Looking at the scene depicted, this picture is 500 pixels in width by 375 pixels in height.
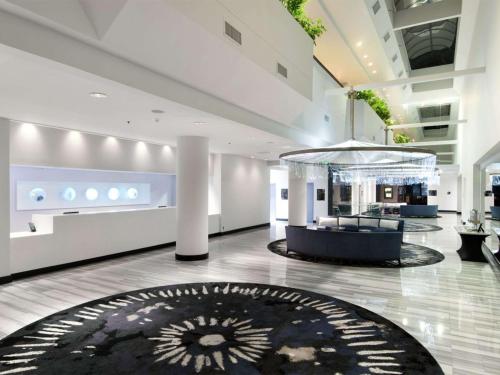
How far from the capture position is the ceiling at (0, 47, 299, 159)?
13.5 feet

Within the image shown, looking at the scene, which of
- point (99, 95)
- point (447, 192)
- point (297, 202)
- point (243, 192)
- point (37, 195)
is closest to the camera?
point (99, 95)

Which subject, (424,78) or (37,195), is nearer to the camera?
(37,195)

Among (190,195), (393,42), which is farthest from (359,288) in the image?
(393,42)

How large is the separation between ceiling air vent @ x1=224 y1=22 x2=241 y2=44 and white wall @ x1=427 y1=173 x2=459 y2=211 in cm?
2807

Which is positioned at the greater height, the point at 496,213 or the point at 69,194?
the point at 69,194

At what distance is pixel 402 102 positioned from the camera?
1855cm

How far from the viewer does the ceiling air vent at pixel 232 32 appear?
17.1 ft

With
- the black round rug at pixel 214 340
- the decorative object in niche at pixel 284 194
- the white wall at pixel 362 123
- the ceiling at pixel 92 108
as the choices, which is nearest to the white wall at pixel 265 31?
the ceiling at pixel 92 108

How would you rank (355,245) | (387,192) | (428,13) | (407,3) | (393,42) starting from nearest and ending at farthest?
(355,245)
(428,13)
(407,3)
(393,42)
(387,192)

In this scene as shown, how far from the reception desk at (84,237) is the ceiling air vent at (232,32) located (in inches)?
214

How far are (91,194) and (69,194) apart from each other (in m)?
0.65

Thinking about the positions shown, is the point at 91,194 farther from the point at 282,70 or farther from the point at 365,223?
the point at 365,223

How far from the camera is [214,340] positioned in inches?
155

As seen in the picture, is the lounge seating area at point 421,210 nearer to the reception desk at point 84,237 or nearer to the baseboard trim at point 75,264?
the baseboard trim at point 75,264
